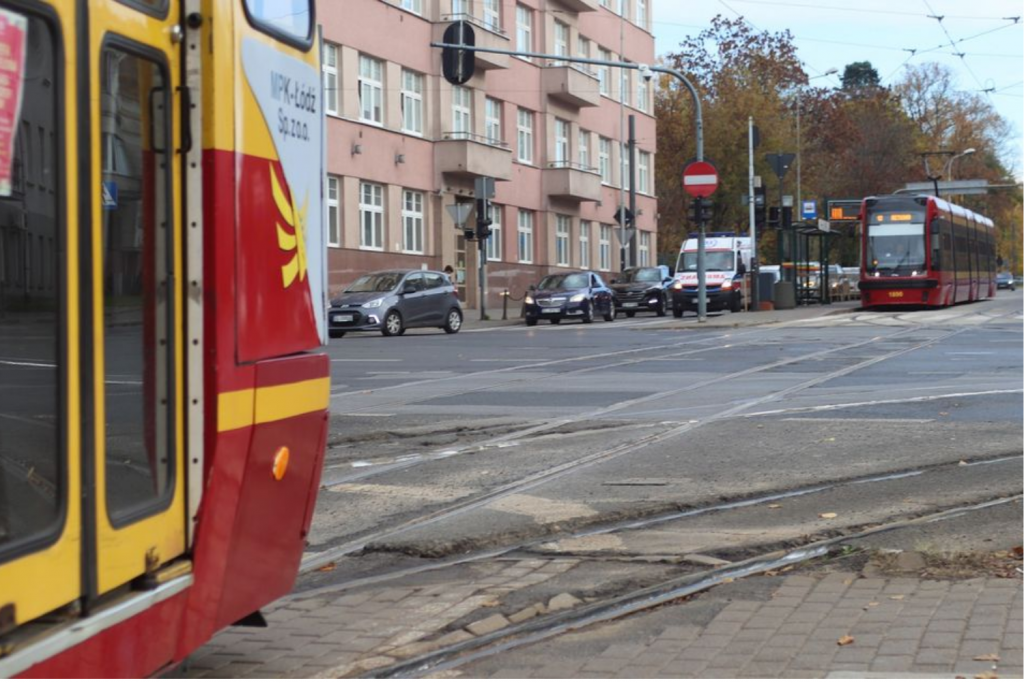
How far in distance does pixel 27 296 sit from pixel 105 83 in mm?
555

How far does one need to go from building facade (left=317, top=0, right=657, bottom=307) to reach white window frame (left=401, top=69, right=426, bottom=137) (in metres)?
0.06

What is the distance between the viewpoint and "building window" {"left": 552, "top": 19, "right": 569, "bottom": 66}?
60250 millimetres

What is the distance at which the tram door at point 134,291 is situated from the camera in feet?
12.3

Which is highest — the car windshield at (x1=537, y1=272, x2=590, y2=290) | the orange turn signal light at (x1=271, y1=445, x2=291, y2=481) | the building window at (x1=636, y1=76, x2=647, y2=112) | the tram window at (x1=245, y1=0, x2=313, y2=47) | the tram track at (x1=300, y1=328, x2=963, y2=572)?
the building window at (x1=636, y1=76, x2=647, y2=112)

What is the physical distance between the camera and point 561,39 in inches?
2405

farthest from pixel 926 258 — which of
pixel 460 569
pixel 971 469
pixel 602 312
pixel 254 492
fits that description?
pixel 254 492

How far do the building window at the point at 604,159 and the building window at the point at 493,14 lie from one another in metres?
12.6

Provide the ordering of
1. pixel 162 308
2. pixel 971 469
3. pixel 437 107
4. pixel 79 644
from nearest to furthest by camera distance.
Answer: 1. pixel 79 644
2. pixel 162 308
3. pixel 971 469
4. pixel 437 107

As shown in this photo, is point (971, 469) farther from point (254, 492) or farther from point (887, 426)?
point (254, 492)

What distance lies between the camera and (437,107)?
2002 inches

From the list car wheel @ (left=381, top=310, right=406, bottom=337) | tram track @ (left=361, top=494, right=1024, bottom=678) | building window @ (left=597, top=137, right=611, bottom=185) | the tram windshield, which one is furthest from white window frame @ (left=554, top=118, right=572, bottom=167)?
tram track @ (left=361, top=494, right=1024, bottom=678)

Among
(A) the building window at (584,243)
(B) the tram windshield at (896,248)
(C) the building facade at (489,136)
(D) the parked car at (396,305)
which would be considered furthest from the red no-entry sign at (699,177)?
(A) the building window at (584,243)

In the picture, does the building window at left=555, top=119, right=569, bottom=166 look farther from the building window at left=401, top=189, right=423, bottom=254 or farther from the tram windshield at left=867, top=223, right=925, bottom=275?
the tram windshield at left=867, top=223, right=925, bottom=275

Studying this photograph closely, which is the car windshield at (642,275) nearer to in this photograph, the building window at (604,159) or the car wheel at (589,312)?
the car wheel at (589,312)
